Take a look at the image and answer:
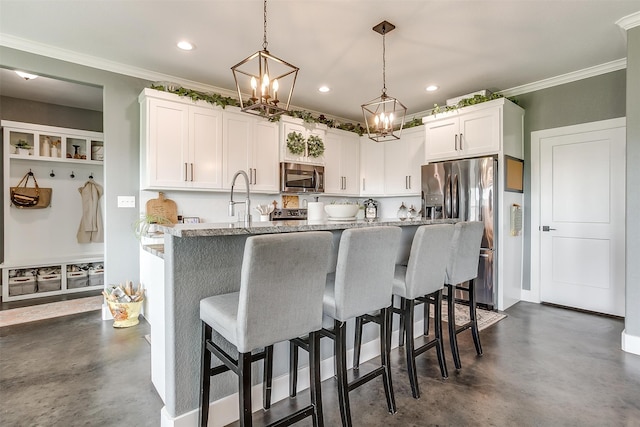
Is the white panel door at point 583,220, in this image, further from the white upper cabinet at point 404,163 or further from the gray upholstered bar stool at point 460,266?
the gray upholstered bar stool at point 460,266

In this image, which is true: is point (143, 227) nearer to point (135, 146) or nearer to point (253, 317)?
point (135, 146)

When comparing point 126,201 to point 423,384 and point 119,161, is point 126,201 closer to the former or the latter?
point 119,161

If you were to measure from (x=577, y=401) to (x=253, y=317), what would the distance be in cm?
217

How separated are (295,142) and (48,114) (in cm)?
371

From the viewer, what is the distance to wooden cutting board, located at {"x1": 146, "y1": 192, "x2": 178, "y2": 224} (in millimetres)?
3746

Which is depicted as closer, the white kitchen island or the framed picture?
the white kitchen island

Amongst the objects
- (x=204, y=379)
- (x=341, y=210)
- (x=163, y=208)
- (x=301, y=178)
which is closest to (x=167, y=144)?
(x=163, y=208)

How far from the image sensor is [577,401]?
202 cm

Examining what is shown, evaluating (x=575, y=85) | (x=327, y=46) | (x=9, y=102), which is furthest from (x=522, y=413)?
(x=9, y=102)

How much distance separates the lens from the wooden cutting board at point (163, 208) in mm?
3746

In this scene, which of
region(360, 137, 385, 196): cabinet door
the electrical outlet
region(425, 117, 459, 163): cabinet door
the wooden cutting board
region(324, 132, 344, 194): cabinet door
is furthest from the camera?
region(360, 137, 385, 196): cabinet door

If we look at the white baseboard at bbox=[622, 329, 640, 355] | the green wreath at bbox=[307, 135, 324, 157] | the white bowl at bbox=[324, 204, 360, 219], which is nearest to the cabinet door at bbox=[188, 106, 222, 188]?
the green wreath at bbox=[307, 135, 324, 157]

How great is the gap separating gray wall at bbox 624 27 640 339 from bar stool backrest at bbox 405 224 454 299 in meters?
1.76

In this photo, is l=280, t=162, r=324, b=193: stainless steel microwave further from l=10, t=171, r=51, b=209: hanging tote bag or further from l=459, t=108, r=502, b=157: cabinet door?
l=10, t=171, r=51, b=209: hanging tote bag
